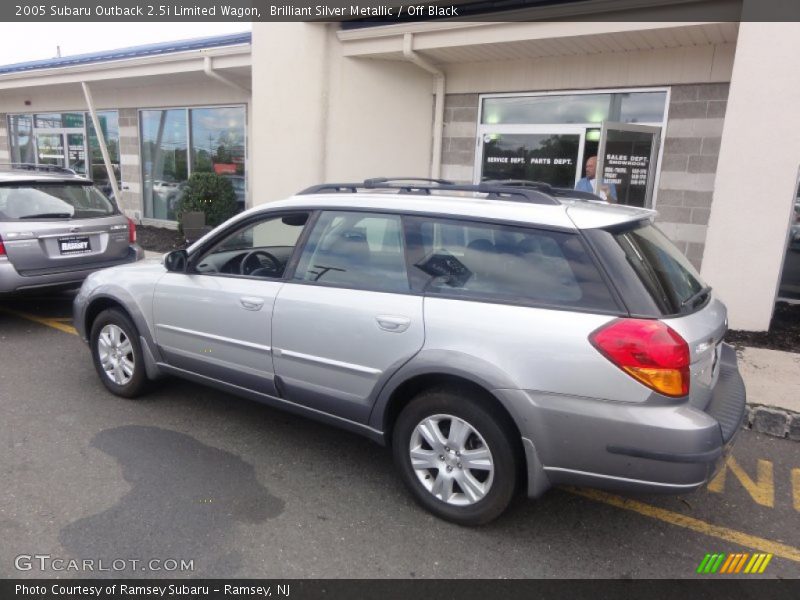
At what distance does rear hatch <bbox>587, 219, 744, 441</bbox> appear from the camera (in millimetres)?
2701

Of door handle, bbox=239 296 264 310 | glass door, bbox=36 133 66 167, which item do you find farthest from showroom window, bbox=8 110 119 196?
door handle, bbox=239 296 264 310

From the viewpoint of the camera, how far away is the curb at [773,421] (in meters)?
4.37

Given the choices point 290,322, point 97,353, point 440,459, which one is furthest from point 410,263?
point 97,353

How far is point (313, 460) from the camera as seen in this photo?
3.79 metres

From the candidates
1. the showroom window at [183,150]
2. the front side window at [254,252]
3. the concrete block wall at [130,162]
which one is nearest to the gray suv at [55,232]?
the front side window at [254,252]

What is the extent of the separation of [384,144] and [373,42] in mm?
1461

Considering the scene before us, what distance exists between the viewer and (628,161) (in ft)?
24.3

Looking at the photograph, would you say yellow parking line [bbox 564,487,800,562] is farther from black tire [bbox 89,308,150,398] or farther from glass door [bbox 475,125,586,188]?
glass door [bbox 475,125,586,188]

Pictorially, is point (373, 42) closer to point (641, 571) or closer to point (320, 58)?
point (320, 58)

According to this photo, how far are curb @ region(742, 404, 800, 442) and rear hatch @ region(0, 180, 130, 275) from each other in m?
6.39

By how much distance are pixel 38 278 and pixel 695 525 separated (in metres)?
6.18

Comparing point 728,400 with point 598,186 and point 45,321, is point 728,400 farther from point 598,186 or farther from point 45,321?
point 45,321

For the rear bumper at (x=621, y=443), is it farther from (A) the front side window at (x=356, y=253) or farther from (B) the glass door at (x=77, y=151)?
(B) the glass door at (x=77, y=151)
